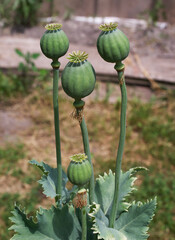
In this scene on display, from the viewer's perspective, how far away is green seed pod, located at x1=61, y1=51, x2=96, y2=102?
34.1 inches

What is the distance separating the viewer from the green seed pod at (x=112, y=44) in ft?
2.82

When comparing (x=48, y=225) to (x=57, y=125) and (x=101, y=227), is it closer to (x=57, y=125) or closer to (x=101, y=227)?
(x=101, y=227)

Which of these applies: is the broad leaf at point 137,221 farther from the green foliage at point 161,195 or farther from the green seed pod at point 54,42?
the green foliage at point 161,195

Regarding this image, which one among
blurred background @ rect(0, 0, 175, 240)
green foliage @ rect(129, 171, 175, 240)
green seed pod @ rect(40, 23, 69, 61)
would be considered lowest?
green foliage @ rect(129, 171, 175, 240)

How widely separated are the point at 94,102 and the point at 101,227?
7.43 feet

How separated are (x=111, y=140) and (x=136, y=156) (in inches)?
10.7

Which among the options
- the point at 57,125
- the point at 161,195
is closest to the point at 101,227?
the point at 57,125

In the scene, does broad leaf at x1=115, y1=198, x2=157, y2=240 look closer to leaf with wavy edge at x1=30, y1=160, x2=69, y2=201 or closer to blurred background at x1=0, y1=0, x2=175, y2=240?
leaf with wavy edge at x1=30, y1=160, x2=69, y2=201

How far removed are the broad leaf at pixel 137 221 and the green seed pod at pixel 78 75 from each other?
46cm

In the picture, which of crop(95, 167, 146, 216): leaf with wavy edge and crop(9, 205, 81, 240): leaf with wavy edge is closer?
crop(9, 205, 81, 240): leaf with wavy edge

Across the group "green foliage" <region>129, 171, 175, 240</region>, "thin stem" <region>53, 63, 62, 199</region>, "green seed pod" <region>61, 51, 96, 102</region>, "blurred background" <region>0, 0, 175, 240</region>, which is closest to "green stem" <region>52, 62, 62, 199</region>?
"thin stem" <region>53, 63, 62, 199</region>

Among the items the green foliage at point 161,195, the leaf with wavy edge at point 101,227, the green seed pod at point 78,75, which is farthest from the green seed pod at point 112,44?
the green foliage at point 161,195

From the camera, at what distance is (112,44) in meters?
0.86

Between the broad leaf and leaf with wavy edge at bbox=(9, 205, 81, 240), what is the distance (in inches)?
5.7
